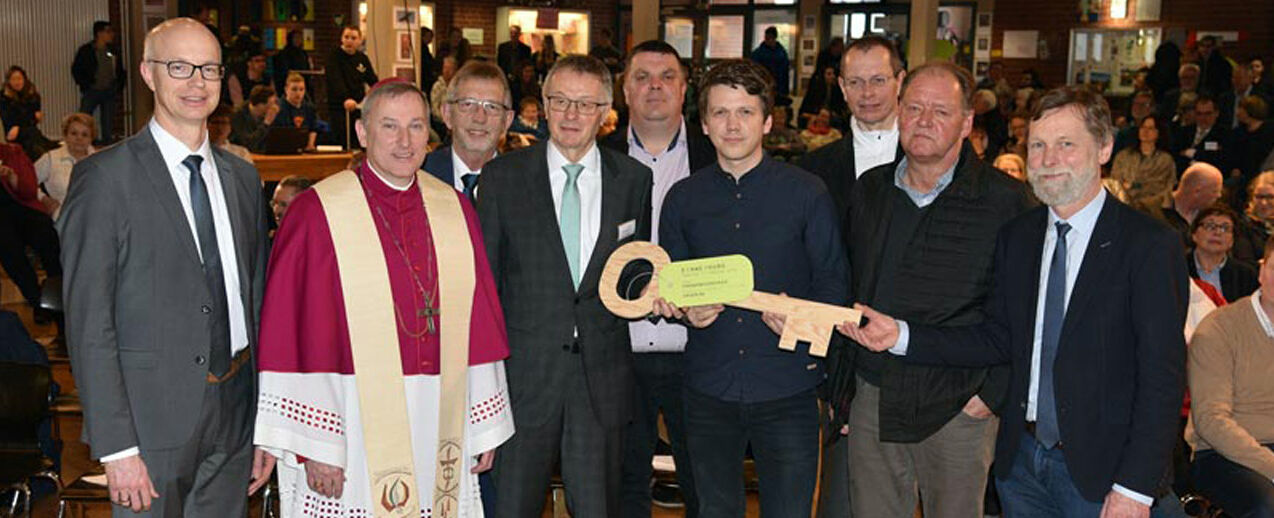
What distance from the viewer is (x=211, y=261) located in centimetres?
300

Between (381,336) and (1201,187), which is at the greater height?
(1201,187)

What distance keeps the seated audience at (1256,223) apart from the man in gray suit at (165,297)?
5.52m

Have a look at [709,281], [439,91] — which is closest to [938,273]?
[709,281]

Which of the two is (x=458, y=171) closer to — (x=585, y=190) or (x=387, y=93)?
(x=585, y=190)

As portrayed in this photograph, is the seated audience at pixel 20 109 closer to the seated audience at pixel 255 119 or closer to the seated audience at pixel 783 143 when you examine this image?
the seated audience at pixel 255 119

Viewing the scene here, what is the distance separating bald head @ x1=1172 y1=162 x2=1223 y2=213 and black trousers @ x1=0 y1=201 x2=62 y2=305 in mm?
7861

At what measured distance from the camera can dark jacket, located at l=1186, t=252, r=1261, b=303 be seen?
6.02 meters

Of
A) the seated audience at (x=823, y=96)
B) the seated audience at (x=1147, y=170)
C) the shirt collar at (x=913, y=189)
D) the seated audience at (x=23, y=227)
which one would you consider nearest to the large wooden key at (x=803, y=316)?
the shirt collar at (x=913, y=189)

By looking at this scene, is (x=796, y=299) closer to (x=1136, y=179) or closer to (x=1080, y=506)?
(x=1080, y=506)

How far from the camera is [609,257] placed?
11.1ft

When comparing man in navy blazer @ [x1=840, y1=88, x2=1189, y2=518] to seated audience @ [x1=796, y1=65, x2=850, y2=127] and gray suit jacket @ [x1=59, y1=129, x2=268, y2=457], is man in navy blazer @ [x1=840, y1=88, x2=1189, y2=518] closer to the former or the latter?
gray suit jacket @ [x1=59, y1=129, x2=268, y2=457]

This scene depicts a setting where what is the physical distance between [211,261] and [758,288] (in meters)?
1.46

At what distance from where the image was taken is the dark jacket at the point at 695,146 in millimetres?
4125

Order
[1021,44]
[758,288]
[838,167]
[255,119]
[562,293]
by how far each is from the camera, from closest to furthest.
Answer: [758,288] → [562,293] → [838,167] → [255,119] → [1021,44]
